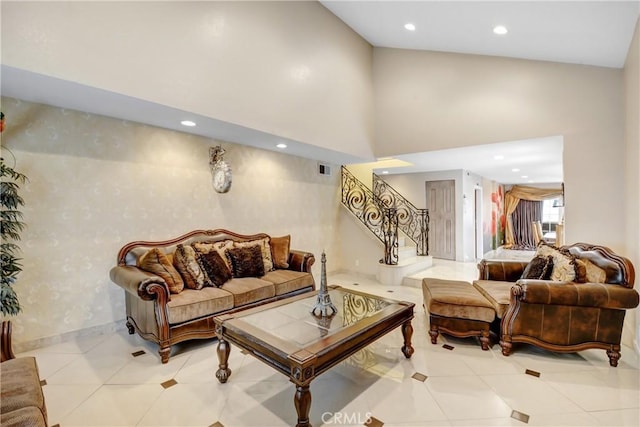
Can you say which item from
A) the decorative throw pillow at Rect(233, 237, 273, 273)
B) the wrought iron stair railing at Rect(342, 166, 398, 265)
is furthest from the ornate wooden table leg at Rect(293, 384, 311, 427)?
the wrought iron stair railing at Rect(342, 166, 398, 265)

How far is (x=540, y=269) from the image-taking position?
3.07 meters

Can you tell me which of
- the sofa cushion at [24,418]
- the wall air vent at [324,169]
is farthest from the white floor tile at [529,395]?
the wall air vent at [324,169]

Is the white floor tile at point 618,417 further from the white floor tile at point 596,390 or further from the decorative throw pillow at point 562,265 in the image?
the decorative throw pillow at point 562,265

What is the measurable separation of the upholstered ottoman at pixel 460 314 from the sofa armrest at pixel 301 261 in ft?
5.86

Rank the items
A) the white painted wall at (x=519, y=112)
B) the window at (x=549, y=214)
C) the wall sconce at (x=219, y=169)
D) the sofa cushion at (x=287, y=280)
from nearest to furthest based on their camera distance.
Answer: the white painted wall at (x=519, y=112), the sofa cushion at (x=287, y=280), the wall sconce at (x=219, y=169), the window at (x=549, y=214)

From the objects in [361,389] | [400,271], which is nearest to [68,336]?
[361,389]

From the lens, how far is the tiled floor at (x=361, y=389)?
1.97m

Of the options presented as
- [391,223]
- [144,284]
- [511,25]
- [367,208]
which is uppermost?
[511,25]

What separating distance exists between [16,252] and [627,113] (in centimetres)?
646

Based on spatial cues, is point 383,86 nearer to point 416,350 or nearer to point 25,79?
point 416,350

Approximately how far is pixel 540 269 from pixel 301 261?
2.87 metres

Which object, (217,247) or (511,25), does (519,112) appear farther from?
(217,247)

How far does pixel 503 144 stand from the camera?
176 inches

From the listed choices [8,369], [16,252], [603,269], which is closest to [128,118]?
[16,252]
